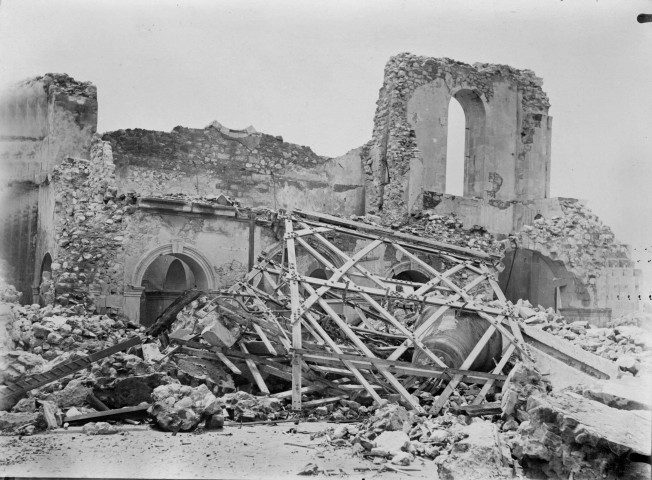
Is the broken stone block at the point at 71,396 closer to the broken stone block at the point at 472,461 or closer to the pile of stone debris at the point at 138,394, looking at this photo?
the pile of stone debris at the point at 138,394

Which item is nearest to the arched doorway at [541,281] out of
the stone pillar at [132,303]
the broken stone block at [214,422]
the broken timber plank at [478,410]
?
the stone pillar at [132,303]

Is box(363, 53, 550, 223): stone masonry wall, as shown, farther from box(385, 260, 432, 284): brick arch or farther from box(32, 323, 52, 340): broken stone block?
box(32, 323, 52, 340): broken stone block

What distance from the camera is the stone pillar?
12727 mm

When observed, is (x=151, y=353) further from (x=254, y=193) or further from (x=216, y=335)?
(x=254, y=193)

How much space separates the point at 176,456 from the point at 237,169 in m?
12.7

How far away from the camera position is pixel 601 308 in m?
15.6

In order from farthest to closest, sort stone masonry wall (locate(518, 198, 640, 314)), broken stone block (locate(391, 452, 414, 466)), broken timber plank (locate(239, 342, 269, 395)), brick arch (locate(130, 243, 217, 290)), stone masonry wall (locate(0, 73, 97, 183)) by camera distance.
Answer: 1. stone masonry wall (locate(518, 198, 640, 314))
2. stone masonry wall (locate(0, 73, 97, 183))
3. brick arch (locate(130, 243, 217, 290))
4. broken timber plank (locate(239, 342, 269, 395))
5. broken stone block (locate(391, 452, 414, 466))

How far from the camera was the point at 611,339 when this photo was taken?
27.5ft

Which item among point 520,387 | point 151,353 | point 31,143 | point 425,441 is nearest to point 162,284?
point 31,143

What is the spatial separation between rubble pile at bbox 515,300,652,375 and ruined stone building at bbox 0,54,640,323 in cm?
628

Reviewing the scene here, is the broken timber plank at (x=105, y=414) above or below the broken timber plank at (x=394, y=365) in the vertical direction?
below

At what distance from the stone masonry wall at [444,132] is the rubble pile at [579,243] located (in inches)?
119

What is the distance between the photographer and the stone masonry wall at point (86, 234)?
40.3 feet

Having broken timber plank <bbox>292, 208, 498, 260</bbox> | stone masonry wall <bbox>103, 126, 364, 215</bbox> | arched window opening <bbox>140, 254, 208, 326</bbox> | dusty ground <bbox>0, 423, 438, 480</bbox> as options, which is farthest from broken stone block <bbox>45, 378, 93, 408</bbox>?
stone masonry wall <bbox>103, 126, 364, 215</bbox>
